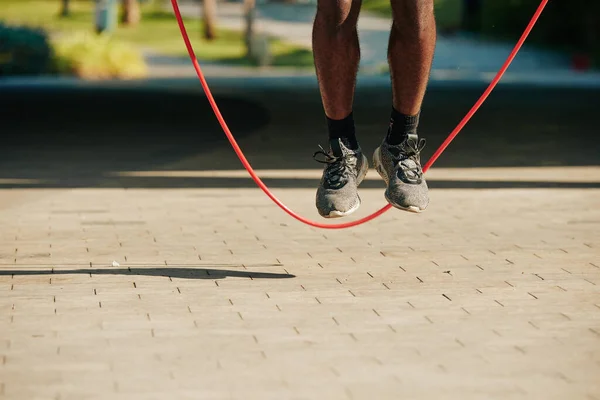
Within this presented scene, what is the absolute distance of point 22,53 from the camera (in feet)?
89.7

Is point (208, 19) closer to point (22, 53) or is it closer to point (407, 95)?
point (22, 53)

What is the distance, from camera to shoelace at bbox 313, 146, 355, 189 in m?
6.63

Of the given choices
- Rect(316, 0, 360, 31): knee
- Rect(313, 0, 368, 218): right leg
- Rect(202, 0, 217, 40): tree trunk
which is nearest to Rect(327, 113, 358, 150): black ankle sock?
Rect(313, 0, 368, 218): right leg

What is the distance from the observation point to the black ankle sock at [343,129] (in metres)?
6.59

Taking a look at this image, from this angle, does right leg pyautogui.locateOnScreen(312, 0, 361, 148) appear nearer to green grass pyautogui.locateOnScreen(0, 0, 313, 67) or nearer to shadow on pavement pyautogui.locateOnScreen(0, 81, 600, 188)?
shadow on pavement pyautogui.locateOnScreen(0, 81, 600, 188)

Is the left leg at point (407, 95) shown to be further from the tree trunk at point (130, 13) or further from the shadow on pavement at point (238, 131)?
the tree trunk at point (130, 13)

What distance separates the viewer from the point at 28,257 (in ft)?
24.7

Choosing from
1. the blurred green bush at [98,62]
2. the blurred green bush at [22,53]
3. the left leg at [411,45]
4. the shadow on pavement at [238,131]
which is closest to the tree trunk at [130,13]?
the blurred green bush at [98,62]

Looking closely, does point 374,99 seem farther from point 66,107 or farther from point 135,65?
point 135,65

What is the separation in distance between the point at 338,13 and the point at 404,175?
0.90 metres

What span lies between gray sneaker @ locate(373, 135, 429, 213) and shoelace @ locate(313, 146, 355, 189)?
0.18 meters

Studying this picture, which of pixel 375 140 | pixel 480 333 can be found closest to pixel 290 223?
pixel 480 333

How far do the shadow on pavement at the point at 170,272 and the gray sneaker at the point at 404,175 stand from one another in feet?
2.45

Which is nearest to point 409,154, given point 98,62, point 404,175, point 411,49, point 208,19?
point 404,175
